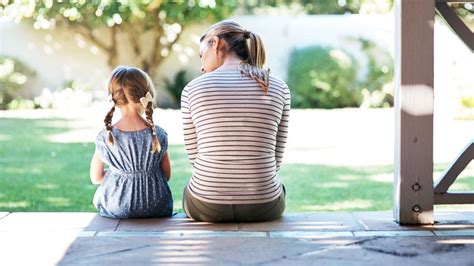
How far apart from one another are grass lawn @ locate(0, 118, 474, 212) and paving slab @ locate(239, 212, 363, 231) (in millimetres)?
1784

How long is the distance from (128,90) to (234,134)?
24.9 inches

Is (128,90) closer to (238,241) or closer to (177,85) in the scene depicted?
(238,241)

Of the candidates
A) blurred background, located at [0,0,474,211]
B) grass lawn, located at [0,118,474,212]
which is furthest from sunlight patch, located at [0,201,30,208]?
blurred background, located at [0,0,474,211]

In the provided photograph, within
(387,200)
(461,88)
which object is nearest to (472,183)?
(387,200)

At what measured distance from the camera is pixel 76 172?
26.4 feet

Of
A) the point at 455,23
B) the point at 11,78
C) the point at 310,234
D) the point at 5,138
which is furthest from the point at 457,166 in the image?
the point at 11,78

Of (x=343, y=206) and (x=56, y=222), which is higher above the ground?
(x=56, y=222)

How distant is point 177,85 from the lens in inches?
643

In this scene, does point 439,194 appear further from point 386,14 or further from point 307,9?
point 307,9

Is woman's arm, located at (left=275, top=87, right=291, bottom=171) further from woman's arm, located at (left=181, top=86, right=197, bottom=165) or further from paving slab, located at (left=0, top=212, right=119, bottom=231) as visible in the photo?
paving slab, located at (left=0, top=212, right=119, bottom=231)

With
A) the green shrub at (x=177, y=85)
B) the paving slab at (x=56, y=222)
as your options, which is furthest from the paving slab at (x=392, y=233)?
the green shrub at (x=177, y=85)

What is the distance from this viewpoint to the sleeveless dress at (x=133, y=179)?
4410mm

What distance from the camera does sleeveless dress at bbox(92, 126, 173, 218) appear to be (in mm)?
4410

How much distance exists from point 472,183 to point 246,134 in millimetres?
3832
